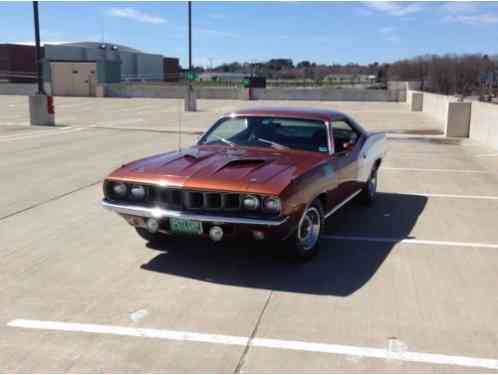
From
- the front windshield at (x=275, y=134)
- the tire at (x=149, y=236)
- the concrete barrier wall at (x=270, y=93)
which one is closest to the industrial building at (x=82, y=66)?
the concrete barrier wall at (x=270, y=93)

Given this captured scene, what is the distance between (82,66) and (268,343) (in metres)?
44.0

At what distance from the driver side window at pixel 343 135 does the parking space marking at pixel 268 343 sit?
279cm

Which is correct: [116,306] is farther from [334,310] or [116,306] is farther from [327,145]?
[327,145]

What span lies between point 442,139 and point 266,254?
12.4 m

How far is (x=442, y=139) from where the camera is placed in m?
16.2

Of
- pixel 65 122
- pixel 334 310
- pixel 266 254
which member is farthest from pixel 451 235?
pixel 65 122

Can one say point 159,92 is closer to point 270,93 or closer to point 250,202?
point 270,93

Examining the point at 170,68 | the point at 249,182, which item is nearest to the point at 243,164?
the point at 249,182

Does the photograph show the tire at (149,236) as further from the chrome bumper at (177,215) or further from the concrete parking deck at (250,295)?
the chrome bumper at (177,215)

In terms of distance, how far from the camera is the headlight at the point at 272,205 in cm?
439

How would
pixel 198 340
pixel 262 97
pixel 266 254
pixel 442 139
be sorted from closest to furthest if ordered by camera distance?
pixel 198 340, pixel 266 254, pixel 442 139, pixel 262 97

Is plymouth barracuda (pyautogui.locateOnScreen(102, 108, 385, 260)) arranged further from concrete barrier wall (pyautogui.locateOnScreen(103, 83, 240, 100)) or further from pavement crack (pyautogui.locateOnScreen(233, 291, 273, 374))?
concrete barrier wall (pyautogui.locateOnScreen(103, 83, 240, 100))

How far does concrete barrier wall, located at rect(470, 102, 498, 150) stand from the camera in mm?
13727

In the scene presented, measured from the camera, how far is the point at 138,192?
483 cm
